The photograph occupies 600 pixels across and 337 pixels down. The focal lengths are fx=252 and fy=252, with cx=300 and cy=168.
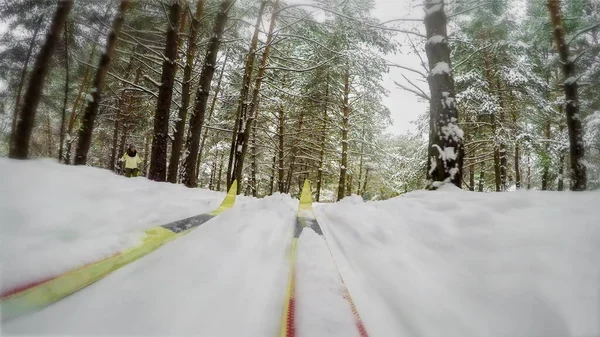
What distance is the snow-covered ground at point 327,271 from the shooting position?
3.78 ft

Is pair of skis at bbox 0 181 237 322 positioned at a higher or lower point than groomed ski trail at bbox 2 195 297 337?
higher

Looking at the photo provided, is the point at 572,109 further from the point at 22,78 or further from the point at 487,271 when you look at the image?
the point at 22,78

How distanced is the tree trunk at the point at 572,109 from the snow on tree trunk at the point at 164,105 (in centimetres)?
Answer: 1046

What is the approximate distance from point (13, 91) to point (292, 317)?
4844 mm

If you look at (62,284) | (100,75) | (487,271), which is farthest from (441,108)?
(100,75)

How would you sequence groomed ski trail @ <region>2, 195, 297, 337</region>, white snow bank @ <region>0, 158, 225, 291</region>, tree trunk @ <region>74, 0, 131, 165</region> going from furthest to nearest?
1. tree trunk @ <region>74, 0, 131, 165</region>
2. white snow bank @ <region>0, 158, 225, 291</region>
3. groomed ski trail @ <region>2, 195, 297, 337</region>

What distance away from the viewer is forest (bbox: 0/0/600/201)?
12.6 ft

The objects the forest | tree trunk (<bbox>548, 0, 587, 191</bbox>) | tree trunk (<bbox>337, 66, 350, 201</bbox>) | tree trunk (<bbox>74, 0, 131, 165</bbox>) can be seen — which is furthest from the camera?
tree trunk (<bbox>337, 66, 350, 201</bbox>)

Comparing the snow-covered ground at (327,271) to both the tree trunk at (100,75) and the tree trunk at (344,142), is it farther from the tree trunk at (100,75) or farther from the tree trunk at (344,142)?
the tree trunk at (344,142)

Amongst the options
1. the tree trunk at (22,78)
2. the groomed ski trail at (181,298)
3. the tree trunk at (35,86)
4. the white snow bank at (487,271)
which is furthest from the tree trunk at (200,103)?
the white snow bank at (487,271)

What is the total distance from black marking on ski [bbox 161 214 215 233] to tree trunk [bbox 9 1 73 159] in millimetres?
2209

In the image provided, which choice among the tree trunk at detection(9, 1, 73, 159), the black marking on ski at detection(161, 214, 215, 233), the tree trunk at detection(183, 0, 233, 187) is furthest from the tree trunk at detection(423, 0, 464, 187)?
the tree trunk at detection(9, 1, 73, 159)

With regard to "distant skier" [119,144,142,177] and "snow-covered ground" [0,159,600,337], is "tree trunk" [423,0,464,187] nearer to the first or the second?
"snow-covered ground" [0,159,600,337]

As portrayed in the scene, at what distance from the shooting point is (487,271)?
153 centimetres
